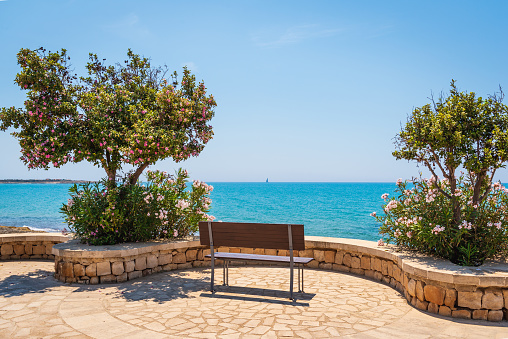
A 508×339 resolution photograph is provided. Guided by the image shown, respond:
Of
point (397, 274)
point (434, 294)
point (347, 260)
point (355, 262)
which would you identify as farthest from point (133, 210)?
point (434, 294)

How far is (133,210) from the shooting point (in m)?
7.45

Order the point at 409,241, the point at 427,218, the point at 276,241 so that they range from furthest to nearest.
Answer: the point at 409,241
the point at 427,218
the point at 276,241

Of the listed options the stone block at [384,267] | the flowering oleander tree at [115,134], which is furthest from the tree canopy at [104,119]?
the stone block at [384,267]

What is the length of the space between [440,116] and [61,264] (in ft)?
21.0

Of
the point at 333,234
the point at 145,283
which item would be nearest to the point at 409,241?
the point at 145,283

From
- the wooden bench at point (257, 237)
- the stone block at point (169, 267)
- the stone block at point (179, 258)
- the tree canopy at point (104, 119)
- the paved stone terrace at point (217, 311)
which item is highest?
the tree canopy at point (104, 119)

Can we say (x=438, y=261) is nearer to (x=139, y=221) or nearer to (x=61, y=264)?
(x=139, y=221)

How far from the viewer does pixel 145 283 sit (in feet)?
21.0

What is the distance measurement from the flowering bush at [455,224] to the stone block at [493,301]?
75 cm

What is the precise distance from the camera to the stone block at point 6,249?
837 cm

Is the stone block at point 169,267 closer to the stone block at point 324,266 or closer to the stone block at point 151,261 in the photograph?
the stone block at point 151,261

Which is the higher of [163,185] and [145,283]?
[163,185]

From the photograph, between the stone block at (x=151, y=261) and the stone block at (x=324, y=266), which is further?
the stone block at (x=324, y=266)

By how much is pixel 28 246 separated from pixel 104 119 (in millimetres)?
3521
